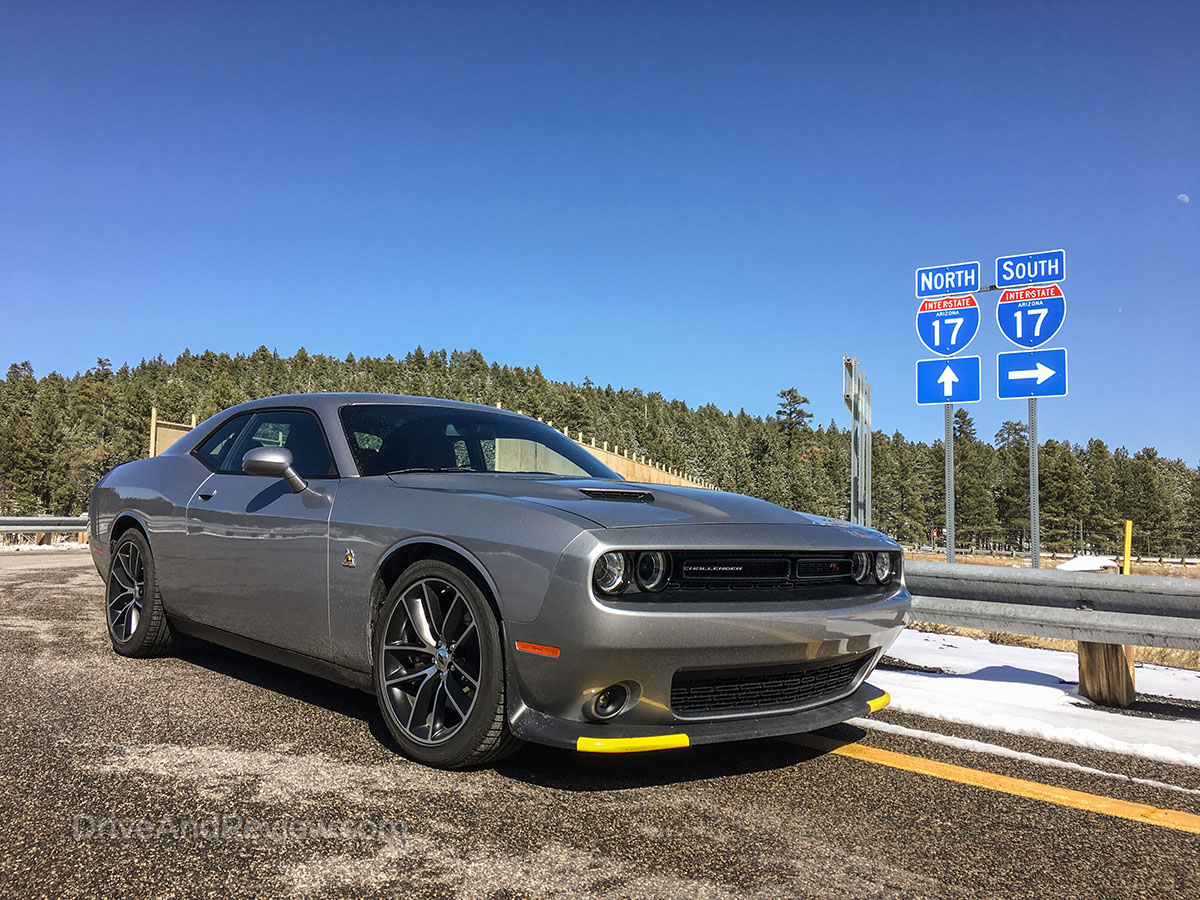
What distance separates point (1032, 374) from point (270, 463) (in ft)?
29.4

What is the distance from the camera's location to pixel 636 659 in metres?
2.53

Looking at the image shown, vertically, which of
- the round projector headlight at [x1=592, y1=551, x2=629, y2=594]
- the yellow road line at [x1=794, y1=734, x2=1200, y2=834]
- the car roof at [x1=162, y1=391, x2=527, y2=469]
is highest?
the car roof at [x1=162, y1=391, x2=527, y2=469]

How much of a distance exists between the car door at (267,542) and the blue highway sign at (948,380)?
8652 millimetres

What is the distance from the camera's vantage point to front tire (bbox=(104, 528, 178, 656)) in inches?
175

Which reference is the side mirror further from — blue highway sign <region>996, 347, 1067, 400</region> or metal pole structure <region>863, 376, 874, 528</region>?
metal pole structure <region>863, 376, 874, 528</region>

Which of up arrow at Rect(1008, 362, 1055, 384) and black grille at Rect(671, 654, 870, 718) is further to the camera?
up arrow at Rect(1008, 362, 1055, 384)

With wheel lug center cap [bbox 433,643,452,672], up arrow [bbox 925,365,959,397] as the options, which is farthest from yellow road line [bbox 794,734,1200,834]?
up arrow [bbox 925,365,959,397]

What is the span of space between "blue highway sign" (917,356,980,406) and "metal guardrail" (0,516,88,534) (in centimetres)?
1282

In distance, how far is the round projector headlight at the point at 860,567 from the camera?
3.24 metres

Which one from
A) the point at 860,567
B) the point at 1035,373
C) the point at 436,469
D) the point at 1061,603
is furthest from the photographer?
the point at 1035,373

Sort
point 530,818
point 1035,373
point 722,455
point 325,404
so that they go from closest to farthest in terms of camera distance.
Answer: point 530,818 → point 325,404 → point 1035,373 → point 722,455

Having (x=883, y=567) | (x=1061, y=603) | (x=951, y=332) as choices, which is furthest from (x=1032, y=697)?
(x=951, y=332)

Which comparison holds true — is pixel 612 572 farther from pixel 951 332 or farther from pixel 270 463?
pixel 951 332

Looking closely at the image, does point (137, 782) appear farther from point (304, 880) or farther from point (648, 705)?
point (648, 705)
